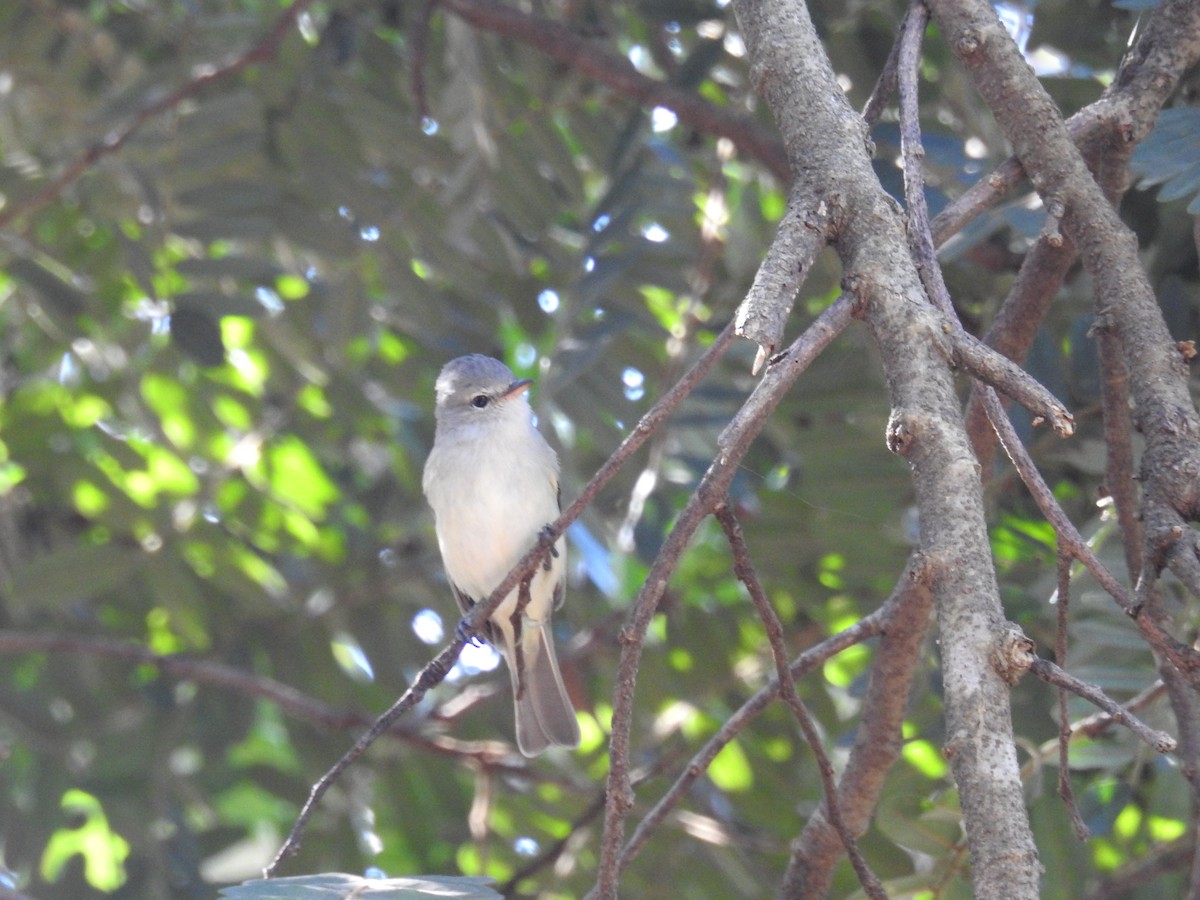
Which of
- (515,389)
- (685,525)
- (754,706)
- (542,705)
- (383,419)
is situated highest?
(685,525)

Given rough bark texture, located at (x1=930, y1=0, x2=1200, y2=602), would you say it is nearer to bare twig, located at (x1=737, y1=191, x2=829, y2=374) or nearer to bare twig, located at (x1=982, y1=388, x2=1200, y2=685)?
bare twig, located at (x1=982, y1=388, x2=1200, y2=685)

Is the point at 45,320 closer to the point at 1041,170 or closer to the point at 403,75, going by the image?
the point at 403,75

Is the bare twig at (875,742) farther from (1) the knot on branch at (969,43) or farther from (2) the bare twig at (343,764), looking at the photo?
(1) the knot on branch at (969,43)

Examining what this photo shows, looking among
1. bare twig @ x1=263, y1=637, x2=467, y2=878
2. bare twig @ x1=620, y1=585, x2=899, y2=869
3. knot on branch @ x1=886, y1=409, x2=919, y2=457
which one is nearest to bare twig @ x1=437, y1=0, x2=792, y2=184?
bare twig @ x1=620, y1=585, x2=899, y2=869

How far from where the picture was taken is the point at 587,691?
5473mm

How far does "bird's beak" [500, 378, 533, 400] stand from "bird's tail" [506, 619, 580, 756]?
2.70ft

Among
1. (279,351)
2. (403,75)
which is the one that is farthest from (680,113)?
(279,351)

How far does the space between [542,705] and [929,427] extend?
3370 millimetres

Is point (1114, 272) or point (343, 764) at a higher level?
point (1114, 272)

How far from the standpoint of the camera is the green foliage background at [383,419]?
13.6ft

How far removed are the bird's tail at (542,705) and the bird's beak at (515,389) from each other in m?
0.82

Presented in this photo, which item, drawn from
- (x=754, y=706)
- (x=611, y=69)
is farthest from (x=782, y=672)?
(x=611, y=69)

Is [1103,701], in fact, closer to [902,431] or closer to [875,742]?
[902,431]

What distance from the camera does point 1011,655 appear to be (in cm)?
139
